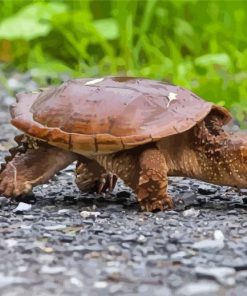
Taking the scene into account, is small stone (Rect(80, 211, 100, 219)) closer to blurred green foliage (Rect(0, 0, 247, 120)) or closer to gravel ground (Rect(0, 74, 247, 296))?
gravel ground (Rect(0, 74, 247, 296))

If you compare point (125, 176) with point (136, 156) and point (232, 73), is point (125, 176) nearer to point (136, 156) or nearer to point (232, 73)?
point (136, 156)

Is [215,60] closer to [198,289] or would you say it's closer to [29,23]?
[29,23]

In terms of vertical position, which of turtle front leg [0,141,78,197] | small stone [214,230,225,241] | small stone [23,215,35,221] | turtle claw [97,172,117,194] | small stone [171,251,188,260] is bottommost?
small stone [171,251,188,260]

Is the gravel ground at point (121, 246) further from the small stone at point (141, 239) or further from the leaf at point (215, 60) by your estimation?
the leaf at point (215, 60)

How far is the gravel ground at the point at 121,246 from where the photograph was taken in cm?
235

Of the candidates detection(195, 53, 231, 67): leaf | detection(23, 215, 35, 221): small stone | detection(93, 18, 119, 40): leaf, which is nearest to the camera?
detection(23, 215, 35, 221): small stone

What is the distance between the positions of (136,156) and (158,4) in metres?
3.76

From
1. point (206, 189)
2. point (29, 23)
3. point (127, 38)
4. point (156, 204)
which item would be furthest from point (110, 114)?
point (29, 23)

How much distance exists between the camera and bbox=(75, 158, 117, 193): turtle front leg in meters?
3.39

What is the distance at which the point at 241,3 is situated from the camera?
636cm

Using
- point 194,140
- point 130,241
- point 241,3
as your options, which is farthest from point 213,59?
point 130,241

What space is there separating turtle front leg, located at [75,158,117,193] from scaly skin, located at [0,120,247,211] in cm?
4

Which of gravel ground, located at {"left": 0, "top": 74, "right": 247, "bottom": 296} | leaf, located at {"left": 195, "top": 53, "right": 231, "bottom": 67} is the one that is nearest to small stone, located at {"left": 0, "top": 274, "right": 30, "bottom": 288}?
gravel ground, located at {"left": 0, "top": 74, "right": 247, "bottom": 296}

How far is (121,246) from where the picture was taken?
8.71 ft
